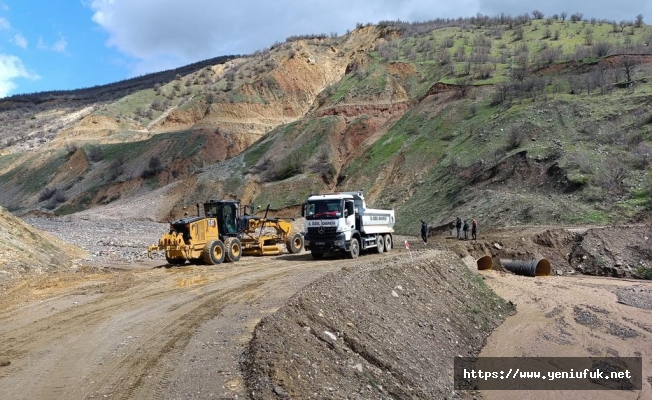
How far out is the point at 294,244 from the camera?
24578mm

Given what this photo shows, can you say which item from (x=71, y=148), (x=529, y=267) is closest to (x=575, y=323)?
(x=529, y=267)

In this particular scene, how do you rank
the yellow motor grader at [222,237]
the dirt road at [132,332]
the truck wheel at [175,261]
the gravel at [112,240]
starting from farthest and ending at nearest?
the gravel at [112,240] → the truck wheel at [175,261] → the yellow motor grader at [222,237] → the dirt road at [132,332]

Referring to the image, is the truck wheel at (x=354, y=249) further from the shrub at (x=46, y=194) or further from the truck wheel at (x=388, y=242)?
the shrub at (x=46, y=194)

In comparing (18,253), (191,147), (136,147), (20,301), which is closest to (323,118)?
(191,147)

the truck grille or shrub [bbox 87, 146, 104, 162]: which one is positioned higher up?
shrub [bbox 87, 146, 104, 162]

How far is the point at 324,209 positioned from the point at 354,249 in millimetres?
2062

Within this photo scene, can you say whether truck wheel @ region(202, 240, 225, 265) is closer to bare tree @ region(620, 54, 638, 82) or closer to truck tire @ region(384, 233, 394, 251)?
truck tire @ region(384, 233, 394, 251)

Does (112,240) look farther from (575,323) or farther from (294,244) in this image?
(575,323)

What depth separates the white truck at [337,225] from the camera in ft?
67.2

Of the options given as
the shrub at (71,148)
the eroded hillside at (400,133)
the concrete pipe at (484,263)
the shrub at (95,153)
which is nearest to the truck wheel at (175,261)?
the concrete pipe at (484,263)

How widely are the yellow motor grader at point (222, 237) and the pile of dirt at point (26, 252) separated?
3.48 meters

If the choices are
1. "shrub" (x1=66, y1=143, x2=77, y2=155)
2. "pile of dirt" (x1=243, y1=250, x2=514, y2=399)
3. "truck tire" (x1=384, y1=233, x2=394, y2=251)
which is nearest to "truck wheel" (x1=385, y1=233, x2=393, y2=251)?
"truck tire" (x1=384, y1=233, x2=394, y2=251)

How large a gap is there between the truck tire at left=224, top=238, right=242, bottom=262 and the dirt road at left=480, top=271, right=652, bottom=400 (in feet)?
32.5

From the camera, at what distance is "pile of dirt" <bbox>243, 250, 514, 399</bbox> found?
754 centimetres
